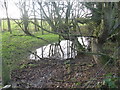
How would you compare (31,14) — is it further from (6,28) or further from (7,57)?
(6,28)

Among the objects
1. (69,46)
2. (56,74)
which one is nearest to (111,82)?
(69,46)

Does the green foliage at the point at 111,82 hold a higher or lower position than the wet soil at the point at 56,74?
higher

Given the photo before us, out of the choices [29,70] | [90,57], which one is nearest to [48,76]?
[29,70]

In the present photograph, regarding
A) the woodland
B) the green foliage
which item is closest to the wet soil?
the woodland

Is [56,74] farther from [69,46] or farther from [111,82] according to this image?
[111,82]

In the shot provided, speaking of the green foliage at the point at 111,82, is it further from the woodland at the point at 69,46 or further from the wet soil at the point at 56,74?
the wet soil at the point at 56,74

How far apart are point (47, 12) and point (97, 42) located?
1158 millimetres

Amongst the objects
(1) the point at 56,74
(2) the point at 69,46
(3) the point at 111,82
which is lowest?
(1) the point at 56,74

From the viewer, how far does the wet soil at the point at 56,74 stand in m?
2.29

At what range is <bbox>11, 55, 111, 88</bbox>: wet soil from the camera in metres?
2.29

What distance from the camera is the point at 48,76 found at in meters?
2.73

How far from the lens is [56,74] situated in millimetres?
2740

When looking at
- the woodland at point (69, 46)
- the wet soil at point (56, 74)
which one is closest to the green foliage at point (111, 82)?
the woodland at point (69, 46)

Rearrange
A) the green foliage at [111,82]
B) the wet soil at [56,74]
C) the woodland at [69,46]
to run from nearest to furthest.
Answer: the green foliage at [111,82] → the woodland at [69,46] → the wet soil at [56,74]
